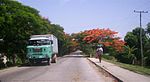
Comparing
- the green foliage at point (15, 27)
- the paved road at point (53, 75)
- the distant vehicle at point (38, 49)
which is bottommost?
the paved road at point (53, 75)

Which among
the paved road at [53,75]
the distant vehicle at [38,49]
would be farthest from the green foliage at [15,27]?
the paved road at [53,75]

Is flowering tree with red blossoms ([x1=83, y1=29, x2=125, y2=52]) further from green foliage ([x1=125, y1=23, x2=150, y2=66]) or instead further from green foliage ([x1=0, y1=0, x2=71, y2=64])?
green foliage ([x1=0, y1=0, x2=71, y2=64])

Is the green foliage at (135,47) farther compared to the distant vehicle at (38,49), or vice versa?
the green foliage at (135,47)

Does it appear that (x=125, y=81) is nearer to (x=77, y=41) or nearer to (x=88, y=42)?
(x=88, y=42)

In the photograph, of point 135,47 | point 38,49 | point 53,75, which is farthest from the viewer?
point 135,47

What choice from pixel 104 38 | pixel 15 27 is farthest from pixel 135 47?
pixel 15 27

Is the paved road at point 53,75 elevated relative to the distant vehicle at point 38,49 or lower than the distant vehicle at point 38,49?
lower

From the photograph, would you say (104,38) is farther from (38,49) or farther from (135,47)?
(38,49)

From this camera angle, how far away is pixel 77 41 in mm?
96562

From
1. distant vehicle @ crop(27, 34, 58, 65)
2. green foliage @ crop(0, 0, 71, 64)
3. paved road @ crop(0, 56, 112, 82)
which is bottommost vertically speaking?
paved road @ crop(0, 56, 112, 82)

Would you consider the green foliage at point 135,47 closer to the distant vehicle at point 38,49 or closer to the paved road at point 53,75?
the distant vehicle at point 38,49

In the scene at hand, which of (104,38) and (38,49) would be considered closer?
(38,49)

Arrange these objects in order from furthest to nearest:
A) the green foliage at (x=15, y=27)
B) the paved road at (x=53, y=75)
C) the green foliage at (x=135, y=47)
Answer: the green foliage at (x=135, y=47)
the green foliage at (x=15, y=27)
the paved road at (x=53, y=75)

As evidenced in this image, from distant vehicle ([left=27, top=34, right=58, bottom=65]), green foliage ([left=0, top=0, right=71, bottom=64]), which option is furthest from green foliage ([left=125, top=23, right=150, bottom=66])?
distant vehicle ([left=27, top=34, right=58, bottom=65])
